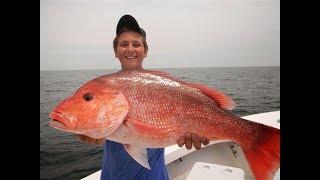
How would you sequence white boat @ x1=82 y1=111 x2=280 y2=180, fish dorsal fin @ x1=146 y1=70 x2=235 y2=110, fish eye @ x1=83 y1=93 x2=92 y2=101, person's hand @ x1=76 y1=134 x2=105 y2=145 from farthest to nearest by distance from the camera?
white boat @ x1=82 y1=111 x2=280 y2=180, person's hand @ x1=76 y1=134 x2=105 y2=145, fish dorsal fin @ x1=146 y1=70 x2=235 y2=110, fish eye @ x1=83 y1=93 x2=92 y2=101

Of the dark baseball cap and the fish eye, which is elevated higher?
the dark baseball cap

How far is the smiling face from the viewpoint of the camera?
1865mm

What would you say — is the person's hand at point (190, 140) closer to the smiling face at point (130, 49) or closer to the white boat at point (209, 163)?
the smiling face at point (130, 49)

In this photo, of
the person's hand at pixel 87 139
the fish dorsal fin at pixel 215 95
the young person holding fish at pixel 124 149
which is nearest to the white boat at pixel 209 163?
the young person holding fish at pixel 124 149

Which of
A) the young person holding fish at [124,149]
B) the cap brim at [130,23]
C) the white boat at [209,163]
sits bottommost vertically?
the white boat at [209,163]

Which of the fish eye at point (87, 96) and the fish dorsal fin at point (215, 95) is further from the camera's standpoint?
the fish dorsal fin at point (215, 95)

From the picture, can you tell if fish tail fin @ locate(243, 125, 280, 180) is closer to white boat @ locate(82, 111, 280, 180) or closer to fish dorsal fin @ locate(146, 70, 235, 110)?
fish dorsal fin @ locate(146, 70, 235, 110)

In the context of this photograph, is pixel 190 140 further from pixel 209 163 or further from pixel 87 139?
pixel 209 163

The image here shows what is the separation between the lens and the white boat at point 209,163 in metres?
2.74

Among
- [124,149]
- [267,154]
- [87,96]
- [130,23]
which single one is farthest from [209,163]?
[87,96]

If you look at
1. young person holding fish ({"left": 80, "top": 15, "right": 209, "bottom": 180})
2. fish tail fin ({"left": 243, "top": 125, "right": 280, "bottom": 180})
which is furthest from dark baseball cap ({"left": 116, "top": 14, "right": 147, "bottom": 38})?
fish tail fin ({"left": 243, "top": 125, "right": 280, "bottom": 180})

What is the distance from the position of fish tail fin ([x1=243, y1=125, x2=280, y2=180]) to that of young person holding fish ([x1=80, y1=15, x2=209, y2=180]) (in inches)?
24.6

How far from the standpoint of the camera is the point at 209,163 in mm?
3045

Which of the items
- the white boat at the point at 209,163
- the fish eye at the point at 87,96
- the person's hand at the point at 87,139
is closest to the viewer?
the fish eye at the point at 87,96
